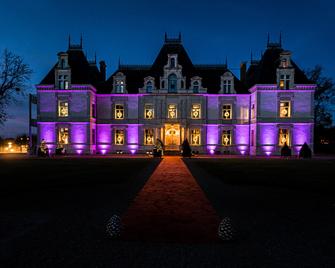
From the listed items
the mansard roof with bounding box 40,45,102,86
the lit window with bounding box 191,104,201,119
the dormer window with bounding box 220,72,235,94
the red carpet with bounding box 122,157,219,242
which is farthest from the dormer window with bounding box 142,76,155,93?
the red carpet with bounding box 122,157,219,242

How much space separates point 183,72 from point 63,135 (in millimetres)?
18423

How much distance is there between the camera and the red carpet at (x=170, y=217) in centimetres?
545

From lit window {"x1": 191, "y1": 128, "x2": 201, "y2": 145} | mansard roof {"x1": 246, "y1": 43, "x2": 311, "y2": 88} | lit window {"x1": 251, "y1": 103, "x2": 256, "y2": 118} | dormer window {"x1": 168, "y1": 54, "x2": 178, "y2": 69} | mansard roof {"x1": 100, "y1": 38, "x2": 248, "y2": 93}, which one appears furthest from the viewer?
mansard roof {"x1": 100, "y1": 38, "x2": 248, "y2": 93}

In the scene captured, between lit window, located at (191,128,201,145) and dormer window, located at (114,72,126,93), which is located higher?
dormer window, located at (114,72,126,93)

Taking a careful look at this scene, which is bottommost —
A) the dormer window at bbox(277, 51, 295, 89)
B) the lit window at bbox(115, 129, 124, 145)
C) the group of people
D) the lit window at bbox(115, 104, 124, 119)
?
the group of people

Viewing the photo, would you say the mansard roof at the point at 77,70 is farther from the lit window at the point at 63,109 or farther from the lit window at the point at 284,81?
the lit window at the point at 284,81

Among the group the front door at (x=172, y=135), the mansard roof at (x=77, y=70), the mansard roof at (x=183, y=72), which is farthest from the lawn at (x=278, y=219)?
the mansard roof at (x=77, y=70)

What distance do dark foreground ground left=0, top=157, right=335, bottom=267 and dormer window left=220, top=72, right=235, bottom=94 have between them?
25.0 metres

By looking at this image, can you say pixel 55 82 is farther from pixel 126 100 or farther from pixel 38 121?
pixel 126 100

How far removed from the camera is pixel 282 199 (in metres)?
8.81

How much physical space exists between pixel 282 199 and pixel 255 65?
112ft

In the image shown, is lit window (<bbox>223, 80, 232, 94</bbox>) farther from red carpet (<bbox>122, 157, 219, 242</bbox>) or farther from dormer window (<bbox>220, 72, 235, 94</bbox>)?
red carpet (<bbox>122, 157, 219, 242</bbox>)

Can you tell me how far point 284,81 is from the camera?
1282 inches

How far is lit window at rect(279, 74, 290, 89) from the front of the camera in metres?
32.5
